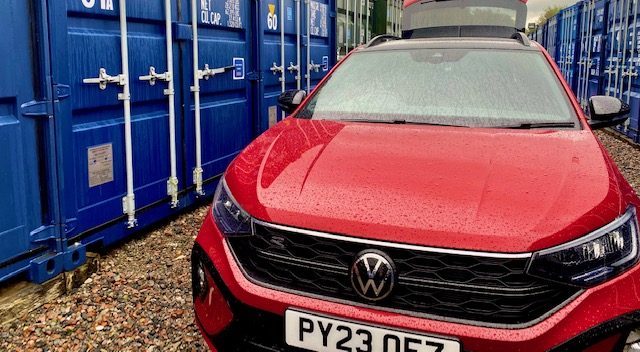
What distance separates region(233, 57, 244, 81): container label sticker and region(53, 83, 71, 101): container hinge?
233 cm

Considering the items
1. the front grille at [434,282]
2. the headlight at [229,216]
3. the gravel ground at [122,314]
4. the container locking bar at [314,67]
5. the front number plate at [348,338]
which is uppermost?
the container locking bar at [314,67]

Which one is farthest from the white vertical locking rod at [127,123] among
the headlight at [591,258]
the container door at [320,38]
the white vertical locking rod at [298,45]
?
the container door at [320,38]

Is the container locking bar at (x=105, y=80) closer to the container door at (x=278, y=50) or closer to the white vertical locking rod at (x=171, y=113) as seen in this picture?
the white vertical locking rod at (x=171, y=113)

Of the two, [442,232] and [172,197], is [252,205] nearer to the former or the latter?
[442,232]

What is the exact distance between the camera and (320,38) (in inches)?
318

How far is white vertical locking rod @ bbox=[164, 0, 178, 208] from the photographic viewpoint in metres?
4.28

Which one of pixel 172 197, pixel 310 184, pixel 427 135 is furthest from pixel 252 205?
pixel 172 197

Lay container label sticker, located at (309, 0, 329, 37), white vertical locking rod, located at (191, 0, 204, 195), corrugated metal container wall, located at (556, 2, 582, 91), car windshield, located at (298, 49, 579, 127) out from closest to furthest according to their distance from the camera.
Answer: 1. car windshield, located at (298, 49, 579, 127)
2. white vertical locking rod, located at (191, 0, 204, 195)
3. container label sticker, located at (309, 0, 329, 37)
4. corrugated metal container wall, located at (556, 2, 582, 91)

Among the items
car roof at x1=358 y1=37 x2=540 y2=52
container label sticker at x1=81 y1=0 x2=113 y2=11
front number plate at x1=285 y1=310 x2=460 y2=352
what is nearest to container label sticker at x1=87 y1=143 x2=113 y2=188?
container label sticker at x1=81 y1=0 x2=113 y2=11

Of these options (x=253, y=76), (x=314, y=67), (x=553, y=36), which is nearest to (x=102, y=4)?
(x=253, y=76)

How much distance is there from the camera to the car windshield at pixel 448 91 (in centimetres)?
279

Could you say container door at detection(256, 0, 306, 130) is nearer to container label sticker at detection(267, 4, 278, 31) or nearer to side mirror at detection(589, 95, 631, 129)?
container label sticker at detection(267, 4, 278, 31)

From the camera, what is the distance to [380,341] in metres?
1.77

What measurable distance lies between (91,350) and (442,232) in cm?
185
